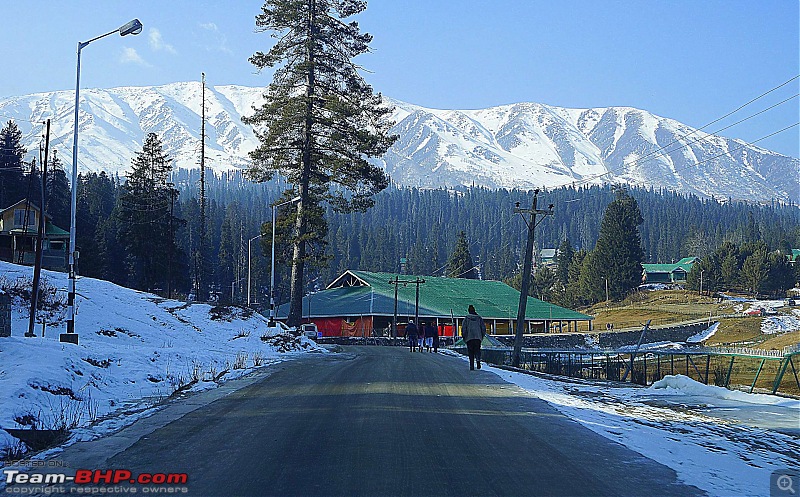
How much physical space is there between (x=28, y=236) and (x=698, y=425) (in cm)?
5433

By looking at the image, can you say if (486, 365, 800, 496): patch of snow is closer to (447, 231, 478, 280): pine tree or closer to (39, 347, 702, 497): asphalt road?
(39, 347, 702, 497): asphalt road

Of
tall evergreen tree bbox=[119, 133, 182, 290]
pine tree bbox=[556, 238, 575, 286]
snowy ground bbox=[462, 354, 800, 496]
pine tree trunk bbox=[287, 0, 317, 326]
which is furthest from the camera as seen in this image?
pine tree bbox=[556, 238, 575, 286]

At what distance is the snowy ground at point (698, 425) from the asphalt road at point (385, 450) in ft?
1.37

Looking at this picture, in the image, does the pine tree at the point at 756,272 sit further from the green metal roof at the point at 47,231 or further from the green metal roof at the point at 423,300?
the green metal roof at the point at 47,231

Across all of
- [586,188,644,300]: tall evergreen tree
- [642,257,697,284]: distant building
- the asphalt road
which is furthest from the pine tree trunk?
[642,257,697,284]: distant building

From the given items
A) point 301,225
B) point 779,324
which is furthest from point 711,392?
point 779,324

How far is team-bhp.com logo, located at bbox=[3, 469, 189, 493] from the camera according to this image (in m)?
6.79

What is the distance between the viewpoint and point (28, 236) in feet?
181

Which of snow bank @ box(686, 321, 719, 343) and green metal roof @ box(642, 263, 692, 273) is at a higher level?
green metal roof @ box(642, 263, 692, 273)

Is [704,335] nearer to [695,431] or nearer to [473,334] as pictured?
[473,334]

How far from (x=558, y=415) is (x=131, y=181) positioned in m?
67.5

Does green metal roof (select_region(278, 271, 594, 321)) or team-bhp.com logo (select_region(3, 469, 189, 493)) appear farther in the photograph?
green metal roof (select_region(278, 271, 594, 321))
